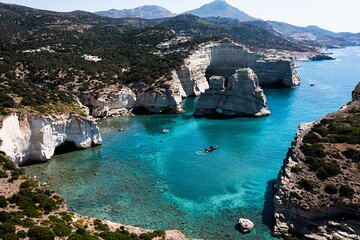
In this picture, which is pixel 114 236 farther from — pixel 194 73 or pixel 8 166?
pixel 194 73

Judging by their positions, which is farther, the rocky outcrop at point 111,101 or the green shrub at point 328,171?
the rocky outcrop at point 111,101

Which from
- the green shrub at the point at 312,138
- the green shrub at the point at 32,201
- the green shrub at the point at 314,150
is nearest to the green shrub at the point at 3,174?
the green shrub at the point at 32,201

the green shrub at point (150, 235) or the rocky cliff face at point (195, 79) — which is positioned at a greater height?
the rocky cliff face at point (195, 79)

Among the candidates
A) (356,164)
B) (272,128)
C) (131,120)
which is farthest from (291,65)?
(356,164)

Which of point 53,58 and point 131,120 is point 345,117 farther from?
point 53,58

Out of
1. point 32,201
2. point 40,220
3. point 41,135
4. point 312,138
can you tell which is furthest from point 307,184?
point 41,135

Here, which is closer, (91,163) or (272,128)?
(91,163)

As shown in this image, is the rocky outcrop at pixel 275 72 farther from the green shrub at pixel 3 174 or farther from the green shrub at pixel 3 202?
the green shrub at pixel 3 202
